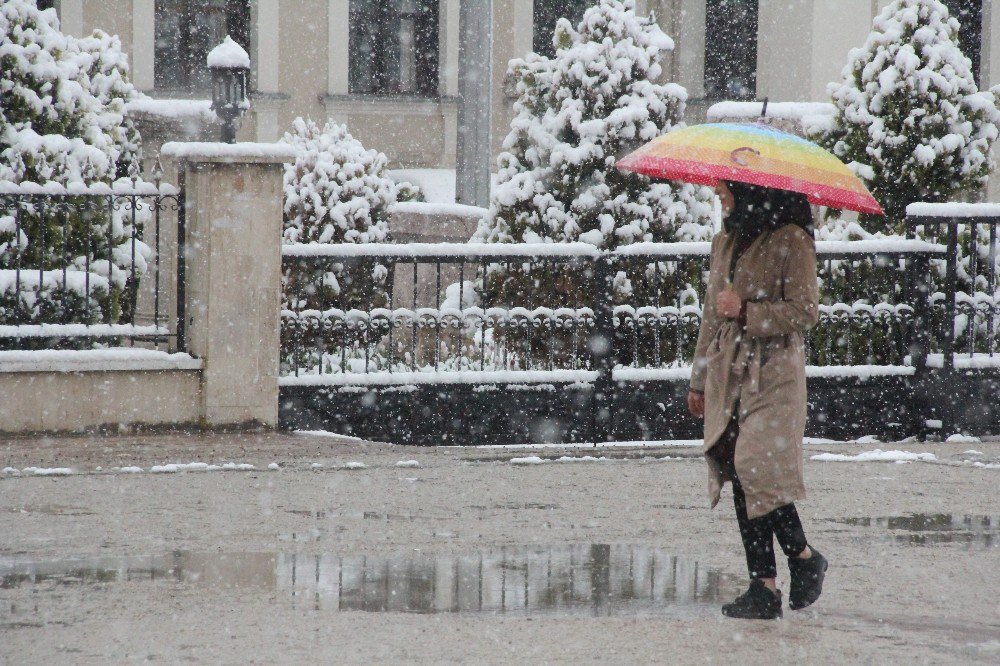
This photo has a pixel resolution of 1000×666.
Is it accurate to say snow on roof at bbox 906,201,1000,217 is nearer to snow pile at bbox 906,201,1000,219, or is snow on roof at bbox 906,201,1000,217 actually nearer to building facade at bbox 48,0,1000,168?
snow pile at bbox 906,201,1000,219

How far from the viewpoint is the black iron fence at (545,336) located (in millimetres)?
10047

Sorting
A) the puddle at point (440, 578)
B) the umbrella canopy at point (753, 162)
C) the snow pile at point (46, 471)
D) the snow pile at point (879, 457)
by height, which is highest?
the umbrella canopy at point (753, 162)

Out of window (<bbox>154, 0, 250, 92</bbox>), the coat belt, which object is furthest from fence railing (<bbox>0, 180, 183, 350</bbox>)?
window (<bbox>154, 0, 250, 92</bbox>)

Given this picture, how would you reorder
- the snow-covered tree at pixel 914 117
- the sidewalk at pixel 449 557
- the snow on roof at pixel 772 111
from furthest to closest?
the snow on roof at pixel 772 111
the snow-covered tree at pixel 914 117
the sidewalk at pixel 449 557

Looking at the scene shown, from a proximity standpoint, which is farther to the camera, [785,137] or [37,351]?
[37,351]

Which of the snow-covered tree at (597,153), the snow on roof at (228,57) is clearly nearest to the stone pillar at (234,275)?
the snow on roof at (228,57)

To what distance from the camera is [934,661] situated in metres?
4.83

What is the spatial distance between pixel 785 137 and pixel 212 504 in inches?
129

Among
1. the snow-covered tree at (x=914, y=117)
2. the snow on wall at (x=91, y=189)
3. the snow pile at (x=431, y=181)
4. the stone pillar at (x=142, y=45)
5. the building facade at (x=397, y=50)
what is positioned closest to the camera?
the snow on wall at (x=91, y=189)

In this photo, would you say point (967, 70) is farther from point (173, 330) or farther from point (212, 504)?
point (212, 504)

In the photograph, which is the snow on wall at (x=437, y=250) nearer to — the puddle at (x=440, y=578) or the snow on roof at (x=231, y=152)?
the snow on roof at (x=231, y=152)

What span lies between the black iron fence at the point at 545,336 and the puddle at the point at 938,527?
315 cm

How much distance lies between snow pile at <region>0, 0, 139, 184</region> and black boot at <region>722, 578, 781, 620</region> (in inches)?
254

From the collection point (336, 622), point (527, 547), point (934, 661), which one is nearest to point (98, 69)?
point (527, 547)
